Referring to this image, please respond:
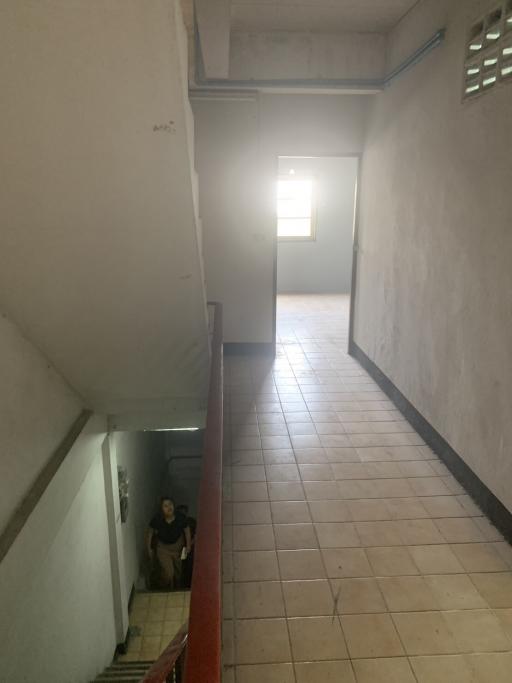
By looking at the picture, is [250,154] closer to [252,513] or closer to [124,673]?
[252,513]

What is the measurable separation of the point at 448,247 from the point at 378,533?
2.13 meters

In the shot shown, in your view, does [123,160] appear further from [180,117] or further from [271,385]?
[271,385]

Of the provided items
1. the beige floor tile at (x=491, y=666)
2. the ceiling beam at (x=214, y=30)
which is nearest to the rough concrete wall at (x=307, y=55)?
the ceiling beam at (x=214, y=30)

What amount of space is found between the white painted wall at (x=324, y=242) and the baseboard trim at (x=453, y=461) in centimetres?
592

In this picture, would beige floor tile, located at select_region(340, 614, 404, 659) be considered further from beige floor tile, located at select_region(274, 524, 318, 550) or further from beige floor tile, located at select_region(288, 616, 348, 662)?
beige floor tile, located at select_region(274, 524, 318, 550)

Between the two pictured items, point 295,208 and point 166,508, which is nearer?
point 166,508

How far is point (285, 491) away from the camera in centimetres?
362

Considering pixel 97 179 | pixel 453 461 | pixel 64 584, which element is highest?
pixel 97 179

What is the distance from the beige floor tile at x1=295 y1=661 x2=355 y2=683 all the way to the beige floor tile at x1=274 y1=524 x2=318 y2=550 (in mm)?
774

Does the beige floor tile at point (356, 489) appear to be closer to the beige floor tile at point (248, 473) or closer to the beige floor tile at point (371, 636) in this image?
the beige floor tile at point (248, 473)

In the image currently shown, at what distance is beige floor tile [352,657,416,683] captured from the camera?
2.27m

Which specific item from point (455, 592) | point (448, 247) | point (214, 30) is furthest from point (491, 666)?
point (214, 30)

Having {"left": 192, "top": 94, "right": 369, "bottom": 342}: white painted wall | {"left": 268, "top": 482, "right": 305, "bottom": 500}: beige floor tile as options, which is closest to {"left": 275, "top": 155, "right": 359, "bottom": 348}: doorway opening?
{"left": 192, "top": 94, "right": 369, "bottom": 342}: white painted wall

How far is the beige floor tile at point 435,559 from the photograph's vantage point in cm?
291
